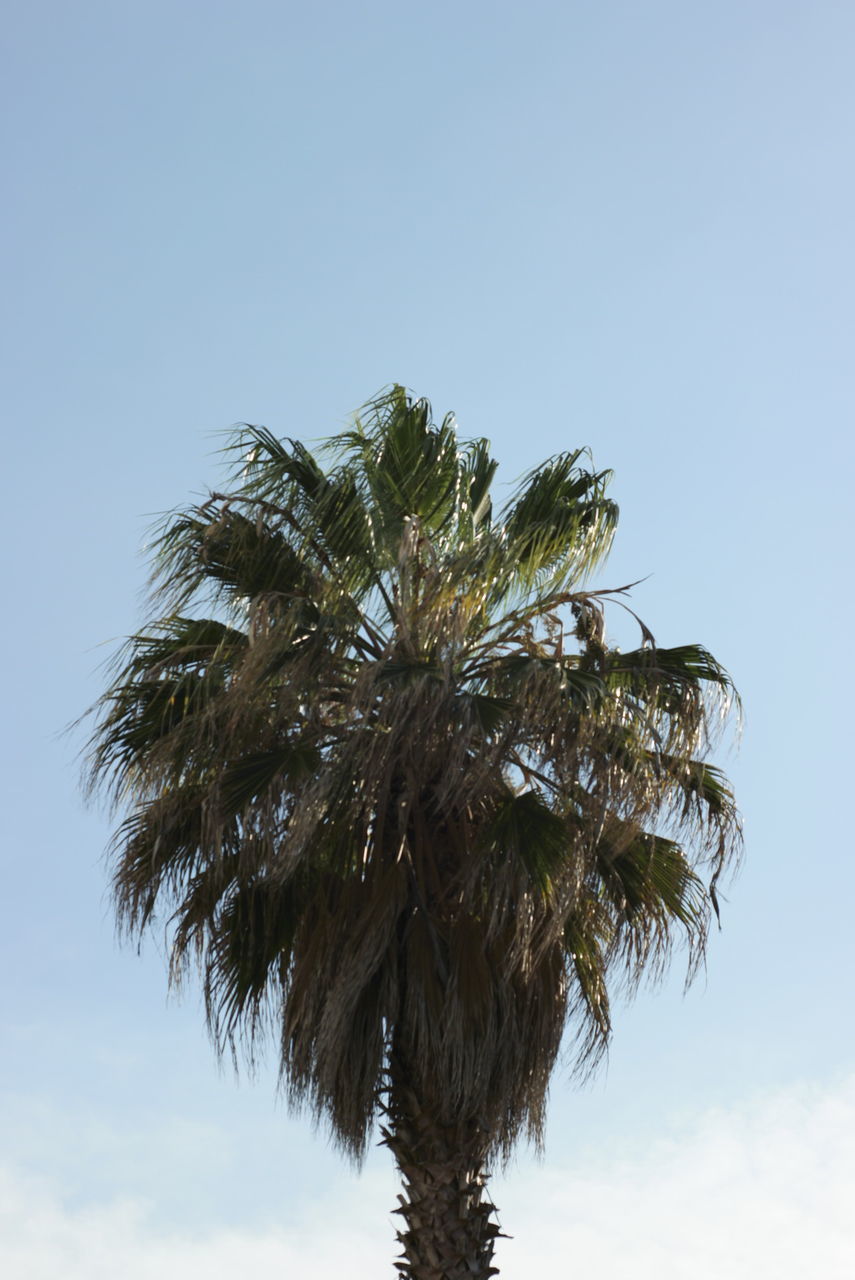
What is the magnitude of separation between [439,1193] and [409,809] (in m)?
2.27

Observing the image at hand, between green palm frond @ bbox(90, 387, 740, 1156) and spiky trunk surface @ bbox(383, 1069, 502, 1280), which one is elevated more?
green palm frond @ bbox(90, 387, 740, 1156)

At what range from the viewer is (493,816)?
36.6 feet

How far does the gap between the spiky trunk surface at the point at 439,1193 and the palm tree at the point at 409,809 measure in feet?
0.05

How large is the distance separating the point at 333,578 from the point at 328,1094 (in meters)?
3.28

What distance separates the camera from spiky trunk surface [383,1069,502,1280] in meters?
10.4

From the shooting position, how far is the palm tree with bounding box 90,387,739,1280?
10.4m

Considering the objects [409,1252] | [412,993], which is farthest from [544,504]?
[409,1252]

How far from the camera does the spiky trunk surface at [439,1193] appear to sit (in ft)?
34.1

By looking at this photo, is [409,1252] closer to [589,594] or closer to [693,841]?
[693,841]

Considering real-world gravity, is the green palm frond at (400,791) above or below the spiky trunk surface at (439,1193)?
above

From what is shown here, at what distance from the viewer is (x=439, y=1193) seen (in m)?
10.5

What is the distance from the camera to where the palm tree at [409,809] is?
1039 centimetres

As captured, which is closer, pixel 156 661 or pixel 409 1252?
pixel 409 1252

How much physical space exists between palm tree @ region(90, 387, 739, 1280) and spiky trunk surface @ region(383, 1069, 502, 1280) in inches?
0.6
